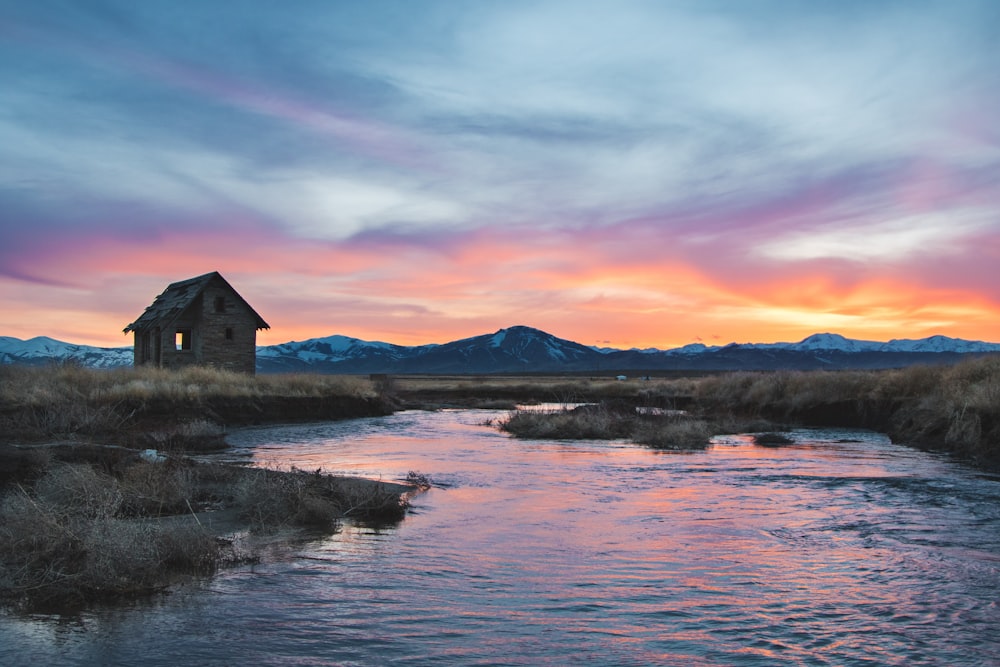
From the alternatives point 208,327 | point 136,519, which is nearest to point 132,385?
point 208,327

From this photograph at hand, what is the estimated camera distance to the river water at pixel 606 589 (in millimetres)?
7176

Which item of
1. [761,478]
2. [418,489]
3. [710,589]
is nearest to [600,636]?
[710,589]

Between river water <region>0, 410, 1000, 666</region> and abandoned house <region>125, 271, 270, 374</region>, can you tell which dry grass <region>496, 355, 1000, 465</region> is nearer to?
river water <region>0, 410, 1000, 666</region>

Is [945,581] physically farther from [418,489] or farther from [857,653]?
[418,489]

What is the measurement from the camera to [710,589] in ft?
30.3

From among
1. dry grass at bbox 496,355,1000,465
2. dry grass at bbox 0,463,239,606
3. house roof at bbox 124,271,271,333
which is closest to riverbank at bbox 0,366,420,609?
dry grass at bbox 0,463,239,606

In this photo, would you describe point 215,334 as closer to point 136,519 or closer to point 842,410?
point 842,410

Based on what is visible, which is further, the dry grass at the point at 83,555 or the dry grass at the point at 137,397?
the dry grass at the point at 137,397

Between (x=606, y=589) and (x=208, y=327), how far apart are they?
43.0 meters

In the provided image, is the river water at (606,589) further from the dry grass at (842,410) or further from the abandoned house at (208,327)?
the abandoned house at (208,327)

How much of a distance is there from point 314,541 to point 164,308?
43466 mm

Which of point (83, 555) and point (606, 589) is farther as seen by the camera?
point (606, 589)

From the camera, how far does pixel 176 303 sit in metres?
48.4

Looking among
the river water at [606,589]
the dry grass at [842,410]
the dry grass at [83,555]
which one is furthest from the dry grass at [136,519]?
the dry grass at [842,410]
